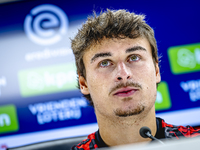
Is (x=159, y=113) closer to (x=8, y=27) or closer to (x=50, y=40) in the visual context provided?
(x=50, y=40)

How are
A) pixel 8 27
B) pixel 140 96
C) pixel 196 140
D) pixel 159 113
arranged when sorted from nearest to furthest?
pixel 196 140 < pixel 140 96 < pixel 159 113 < pixel 8 27

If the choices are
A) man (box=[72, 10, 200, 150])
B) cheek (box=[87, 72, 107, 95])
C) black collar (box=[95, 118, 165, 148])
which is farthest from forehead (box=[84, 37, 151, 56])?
black collar (box=[95, 118, 165, 148])

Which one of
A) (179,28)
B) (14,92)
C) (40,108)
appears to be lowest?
(40,108)

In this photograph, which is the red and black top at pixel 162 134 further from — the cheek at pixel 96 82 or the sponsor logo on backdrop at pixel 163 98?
the sponsor logo on backdrop at pixel 163 98

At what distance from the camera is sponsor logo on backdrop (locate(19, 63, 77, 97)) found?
1830 mm

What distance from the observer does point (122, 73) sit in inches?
34.4

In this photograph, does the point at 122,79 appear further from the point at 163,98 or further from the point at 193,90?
the point at 193,90

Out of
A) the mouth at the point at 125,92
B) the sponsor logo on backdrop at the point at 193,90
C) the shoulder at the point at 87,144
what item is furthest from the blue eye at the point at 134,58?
the sponsor logo on backdrop at the point at 193,90

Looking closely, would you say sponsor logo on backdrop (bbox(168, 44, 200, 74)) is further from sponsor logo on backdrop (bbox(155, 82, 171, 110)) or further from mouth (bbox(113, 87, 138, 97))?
mouth (bbox(113, 87, 138, 97))

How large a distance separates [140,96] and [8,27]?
5.00ft

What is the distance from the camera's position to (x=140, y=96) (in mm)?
895

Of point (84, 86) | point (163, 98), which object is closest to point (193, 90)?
point (163, 98)

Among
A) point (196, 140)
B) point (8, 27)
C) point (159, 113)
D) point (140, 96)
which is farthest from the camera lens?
point (8, 27)

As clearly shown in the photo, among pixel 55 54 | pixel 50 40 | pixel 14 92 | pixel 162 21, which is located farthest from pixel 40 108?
pixel 162 21
